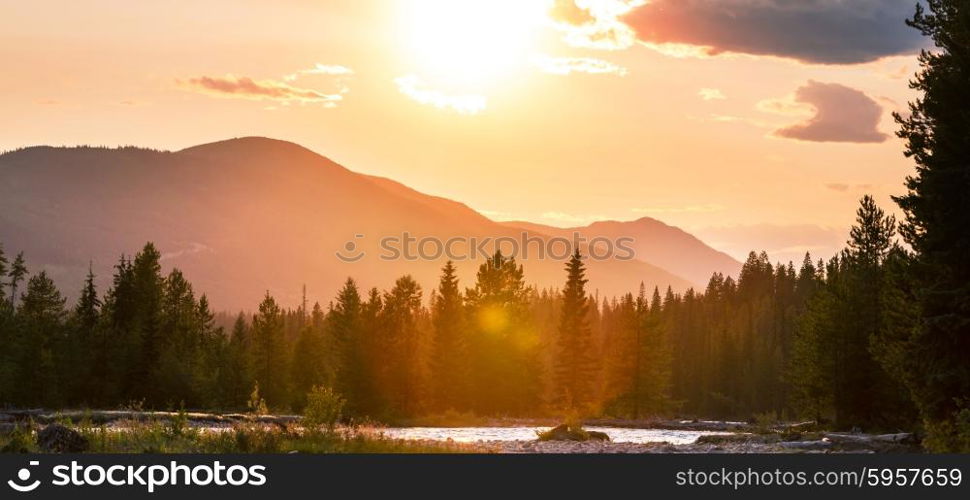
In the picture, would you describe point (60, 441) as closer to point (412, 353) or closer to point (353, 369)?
point (353, 369)

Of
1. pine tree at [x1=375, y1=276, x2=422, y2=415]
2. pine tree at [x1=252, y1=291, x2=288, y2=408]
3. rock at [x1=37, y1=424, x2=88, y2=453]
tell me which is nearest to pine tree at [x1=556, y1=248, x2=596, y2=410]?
pine tree at [x1=375, y1=276, x2=422, y2=415]

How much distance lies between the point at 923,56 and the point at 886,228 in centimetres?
3736

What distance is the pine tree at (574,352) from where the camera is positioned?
10231 centimetres

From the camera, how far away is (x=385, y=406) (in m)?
89.0

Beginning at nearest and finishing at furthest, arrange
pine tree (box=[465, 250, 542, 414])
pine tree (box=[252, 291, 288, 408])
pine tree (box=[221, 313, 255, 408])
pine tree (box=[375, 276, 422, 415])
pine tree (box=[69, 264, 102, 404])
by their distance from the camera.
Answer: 1. pine tree (box=[69, 264, 102, 404])
2. pine tree (box=[221, 313, 255, 408])
3. pine tree (box=[375, 276, 422, 415])
4. pine tree (box=[252, 291, 288, 408])
5. pine tree (box=[465, 250, 542, 414])

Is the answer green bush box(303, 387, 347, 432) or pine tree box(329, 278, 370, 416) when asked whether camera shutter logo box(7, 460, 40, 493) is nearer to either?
green bush box(303, 387, 347, 432)

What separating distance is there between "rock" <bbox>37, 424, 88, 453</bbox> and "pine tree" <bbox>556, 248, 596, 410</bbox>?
75.4m

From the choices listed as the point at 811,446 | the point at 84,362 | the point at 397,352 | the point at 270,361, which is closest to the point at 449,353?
the point at 397,352

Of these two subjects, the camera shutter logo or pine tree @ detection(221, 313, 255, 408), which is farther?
pine tree @ detection(221, 313, 255, 408)

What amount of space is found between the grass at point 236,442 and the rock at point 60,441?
0.82ft

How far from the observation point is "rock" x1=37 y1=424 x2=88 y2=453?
27.2 meters

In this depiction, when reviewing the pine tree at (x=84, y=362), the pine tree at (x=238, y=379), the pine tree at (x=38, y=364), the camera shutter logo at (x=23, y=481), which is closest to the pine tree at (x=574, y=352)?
the pine tree at (x=238, y=379)

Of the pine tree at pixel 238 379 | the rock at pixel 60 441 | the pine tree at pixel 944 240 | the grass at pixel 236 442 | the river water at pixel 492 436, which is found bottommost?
the river water at pixel 492 436

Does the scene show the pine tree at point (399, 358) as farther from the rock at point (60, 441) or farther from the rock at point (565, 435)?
the rock at point (60, 441)
